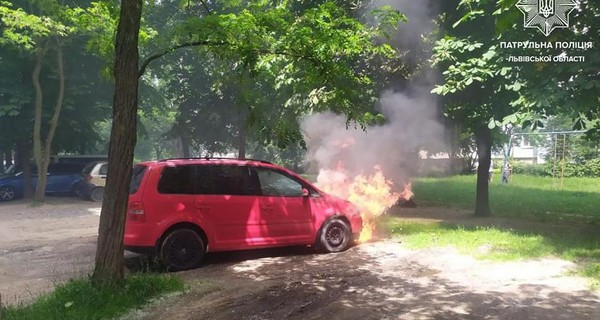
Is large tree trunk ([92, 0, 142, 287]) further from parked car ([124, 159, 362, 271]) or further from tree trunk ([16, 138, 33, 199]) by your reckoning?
tree trunk ([16, 138, 33, 199])

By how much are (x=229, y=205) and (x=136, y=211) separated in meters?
1.33

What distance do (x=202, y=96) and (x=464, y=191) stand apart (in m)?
15.6

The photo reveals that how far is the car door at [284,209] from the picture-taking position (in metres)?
7.63

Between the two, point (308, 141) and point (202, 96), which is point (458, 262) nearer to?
point (308, 141)

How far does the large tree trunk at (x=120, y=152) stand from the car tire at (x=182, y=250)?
149 cm

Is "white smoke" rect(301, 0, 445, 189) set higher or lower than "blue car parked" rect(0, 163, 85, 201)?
higher

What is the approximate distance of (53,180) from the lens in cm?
1917

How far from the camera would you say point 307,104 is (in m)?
11.9

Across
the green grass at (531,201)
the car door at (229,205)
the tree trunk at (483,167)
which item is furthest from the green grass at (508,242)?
the green grass at (531,201)

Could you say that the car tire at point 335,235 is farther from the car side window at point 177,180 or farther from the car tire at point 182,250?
the car side window at point 177,180

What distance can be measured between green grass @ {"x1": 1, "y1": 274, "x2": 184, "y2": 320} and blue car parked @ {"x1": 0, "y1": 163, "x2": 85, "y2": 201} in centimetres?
1526

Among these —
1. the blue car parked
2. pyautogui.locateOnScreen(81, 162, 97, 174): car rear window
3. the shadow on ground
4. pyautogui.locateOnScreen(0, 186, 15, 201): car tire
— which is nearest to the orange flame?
the shadow on ground

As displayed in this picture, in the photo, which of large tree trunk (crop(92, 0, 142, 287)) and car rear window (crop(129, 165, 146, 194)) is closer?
large tree trunk (crop(92, 0, 142, 287))

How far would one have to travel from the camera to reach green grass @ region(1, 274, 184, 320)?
4.73 metres
